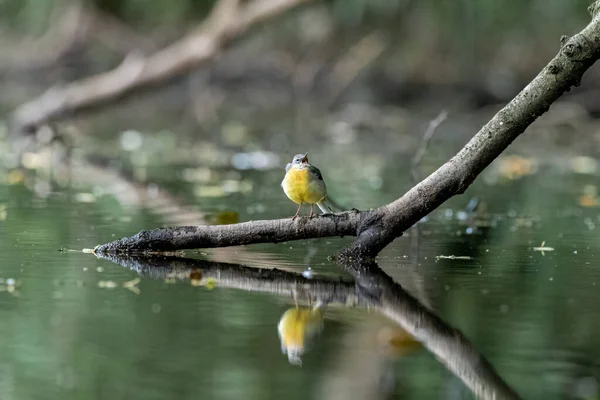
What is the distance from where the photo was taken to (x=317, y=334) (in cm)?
362

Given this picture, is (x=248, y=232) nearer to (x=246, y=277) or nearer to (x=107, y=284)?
(x=246, y=277)

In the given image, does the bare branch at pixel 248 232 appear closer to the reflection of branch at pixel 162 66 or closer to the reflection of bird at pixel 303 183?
the reflection of bird at pixel 303 183

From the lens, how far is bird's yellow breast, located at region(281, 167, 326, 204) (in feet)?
16.3

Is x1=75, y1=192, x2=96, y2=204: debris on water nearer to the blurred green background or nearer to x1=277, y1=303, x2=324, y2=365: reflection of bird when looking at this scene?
the blurred green background

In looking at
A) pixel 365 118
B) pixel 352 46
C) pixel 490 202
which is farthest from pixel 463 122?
pixel 490 202

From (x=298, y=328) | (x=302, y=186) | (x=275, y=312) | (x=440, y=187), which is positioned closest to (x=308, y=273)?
(x=302, y=186)

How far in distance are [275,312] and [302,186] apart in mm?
1142

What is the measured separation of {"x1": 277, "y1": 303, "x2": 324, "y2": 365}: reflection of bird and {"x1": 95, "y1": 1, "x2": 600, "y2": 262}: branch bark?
0.91 metres

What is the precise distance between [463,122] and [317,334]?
1070 centimetres

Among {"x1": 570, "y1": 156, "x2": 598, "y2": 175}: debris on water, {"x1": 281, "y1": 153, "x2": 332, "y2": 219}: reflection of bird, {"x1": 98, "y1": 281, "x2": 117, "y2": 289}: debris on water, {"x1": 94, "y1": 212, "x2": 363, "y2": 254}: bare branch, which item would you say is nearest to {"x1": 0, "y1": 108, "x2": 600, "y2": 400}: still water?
{"x1": 98, "y1": 281, "x2": 117, "y2": 289}: debris on water

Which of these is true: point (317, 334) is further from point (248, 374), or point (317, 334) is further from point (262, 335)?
point (248, 374)

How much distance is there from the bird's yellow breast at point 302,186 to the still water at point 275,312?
30cm

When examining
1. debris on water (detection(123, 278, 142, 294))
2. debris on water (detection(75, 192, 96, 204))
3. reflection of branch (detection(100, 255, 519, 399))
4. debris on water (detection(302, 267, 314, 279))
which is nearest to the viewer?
reflection of branch (detection(100, 255, 519, 399))

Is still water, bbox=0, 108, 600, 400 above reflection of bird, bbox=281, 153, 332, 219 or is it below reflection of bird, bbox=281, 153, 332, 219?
below
